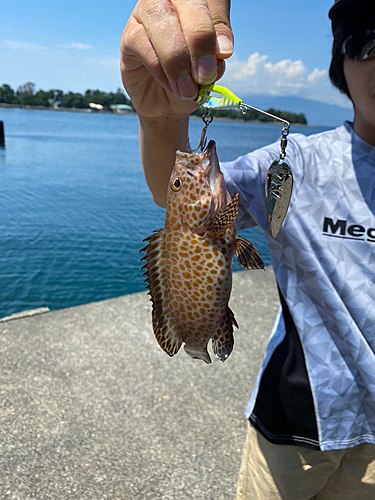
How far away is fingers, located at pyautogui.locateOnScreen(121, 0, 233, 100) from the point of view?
4.05 ft

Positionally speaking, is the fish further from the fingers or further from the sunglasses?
the sunglasses

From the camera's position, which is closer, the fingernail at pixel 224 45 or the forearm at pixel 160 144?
the fingernail at pixel 224 45

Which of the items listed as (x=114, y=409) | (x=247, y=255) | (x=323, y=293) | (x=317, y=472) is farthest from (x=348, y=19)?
(x=114, y=409)

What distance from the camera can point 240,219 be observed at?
86.0 inches

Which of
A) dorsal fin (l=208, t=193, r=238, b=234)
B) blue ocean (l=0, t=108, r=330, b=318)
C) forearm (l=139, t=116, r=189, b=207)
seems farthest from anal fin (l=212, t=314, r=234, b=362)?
blue ocean (l=0, t=108, r=330, b=318)

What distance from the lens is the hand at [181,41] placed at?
4.05 ft

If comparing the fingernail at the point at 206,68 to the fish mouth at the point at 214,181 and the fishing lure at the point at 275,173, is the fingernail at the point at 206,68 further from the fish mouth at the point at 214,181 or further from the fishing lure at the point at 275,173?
the fish mouth at the point at 214,181

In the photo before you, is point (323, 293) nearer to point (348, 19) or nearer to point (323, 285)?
point (323, 285)

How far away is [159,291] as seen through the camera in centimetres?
129

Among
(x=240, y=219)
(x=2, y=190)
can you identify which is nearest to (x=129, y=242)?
(x=2, y=190)

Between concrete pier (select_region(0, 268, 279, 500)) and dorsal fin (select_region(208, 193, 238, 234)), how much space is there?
9.63 ft

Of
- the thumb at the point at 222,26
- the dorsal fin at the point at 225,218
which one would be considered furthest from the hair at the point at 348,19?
the dorsal fin at the point at 225,218

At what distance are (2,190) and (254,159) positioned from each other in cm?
1988

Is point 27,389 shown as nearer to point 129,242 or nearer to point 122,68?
point 122,68
